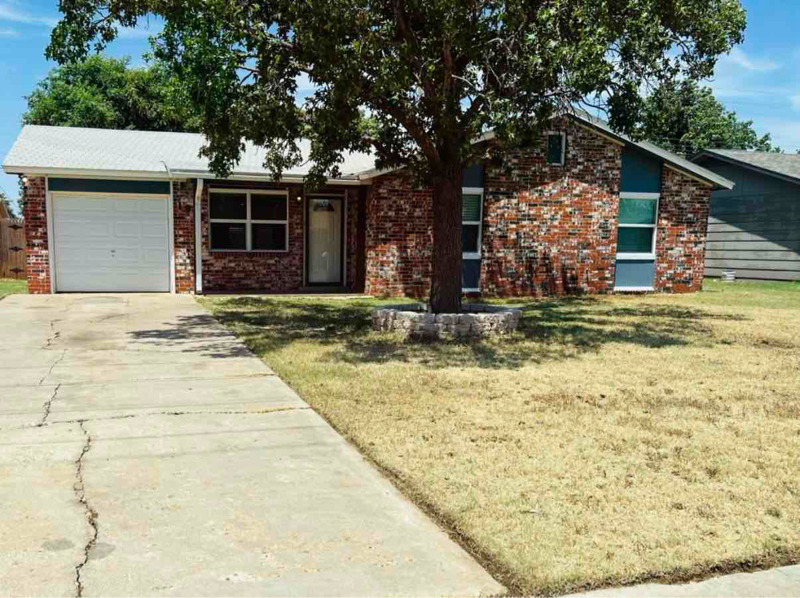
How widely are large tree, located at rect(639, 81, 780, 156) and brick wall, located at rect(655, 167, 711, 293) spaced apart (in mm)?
1459

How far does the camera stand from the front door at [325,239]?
16.9 meters

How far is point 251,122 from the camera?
960 centimetres

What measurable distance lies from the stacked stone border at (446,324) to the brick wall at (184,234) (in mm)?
6970

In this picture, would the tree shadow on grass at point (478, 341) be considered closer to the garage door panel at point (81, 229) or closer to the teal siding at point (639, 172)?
the garage door panel at point (81, 229)

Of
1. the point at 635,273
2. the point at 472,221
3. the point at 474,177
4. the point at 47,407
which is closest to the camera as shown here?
the point at 47,407

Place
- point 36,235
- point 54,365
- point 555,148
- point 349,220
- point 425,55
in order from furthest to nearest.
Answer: point 349,220 → point 555,148 → point 36,235 → point 425,55 → point 54,365

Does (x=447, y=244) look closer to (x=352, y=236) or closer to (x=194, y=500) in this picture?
(x=194, y=500)

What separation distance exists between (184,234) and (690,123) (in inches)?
1253

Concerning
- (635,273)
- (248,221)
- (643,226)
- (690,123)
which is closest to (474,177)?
(643,226)

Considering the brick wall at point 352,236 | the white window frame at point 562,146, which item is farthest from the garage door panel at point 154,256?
the white window frame at point 562,146

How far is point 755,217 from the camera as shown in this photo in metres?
22.0

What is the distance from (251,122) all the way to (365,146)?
222 cm

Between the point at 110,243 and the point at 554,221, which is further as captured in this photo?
the point at 554,221

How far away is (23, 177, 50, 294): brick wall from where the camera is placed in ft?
47.4
